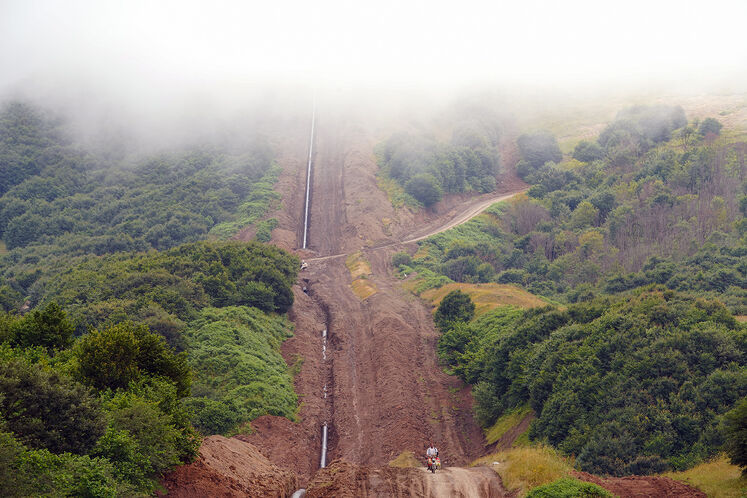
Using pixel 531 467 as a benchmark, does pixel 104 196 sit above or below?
below

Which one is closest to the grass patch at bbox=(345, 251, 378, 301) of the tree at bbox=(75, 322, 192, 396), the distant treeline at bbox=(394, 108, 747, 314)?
the distant treeline at bbox=(394, 108, 747, 314)

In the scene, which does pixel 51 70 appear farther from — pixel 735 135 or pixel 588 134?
pixel 735 135

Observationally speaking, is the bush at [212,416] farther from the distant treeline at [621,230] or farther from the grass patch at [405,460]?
the distant treeline at [621,230]

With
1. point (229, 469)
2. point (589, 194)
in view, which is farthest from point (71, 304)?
point (589, 194)

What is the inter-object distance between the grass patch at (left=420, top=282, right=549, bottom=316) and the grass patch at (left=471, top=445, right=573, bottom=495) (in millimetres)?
18394

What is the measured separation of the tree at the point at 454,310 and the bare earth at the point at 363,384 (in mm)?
1098

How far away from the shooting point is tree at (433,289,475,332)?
4300 cm

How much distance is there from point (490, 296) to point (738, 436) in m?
28.3

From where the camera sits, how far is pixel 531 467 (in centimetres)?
2166

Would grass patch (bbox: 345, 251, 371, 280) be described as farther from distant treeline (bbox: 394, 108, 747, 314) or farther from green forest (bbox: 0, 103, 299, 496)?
green forest (bbox: 0, 103, 299, 496)

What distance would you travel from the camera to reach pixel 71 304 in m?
37.8

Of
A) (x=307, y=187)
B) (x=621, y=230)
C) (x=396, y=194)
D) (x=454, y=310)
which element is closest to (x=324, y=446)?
(x=454, y=310)

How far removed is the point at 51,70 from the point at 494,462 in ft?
337

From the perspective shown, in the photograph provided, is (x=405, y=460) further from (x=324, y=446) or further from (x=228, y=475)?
(x=228, y=475)
